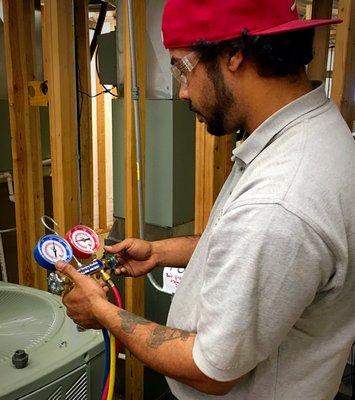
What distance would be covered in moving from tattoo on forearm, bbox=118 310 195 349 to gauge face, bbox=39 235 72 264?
0.27 m

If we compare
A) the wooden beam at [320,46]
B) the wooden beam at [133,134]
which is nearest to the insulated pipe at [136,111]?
the wooden beam at [133,134]

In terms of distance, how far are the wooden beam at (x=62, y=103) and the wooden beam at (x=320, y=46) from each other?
98 cm

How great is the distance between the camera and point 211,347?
28.1 inches

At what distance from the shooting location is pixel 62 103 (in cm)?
180

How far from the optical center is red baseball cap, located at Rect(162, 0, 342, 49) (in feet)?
2.51

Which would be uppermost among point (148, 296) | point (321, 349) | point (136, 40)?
point (136, 40)

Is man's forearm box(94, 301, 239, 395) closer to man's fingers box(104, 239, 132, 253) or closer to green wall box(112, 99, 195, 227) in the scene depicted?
man's fingers box(104, 239, 132, 253)

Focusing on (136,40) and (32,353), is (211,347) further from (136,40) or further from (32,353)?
(136,40)

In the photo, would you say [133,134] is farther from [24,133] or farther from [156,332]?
[156,332]

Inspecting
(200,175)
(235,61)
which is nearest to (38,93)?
(200,175)

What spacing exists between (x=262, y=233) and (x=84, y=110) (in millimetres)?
1925

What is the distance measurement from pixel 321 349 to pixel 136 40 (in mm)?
1265

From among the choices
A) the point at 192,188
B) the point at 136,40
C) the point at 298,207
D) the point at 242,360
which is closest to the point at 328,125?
the point at 298,207

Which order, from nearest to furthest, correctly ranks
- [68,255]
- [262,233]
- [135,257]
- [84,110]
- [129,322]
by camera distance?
[262,233] < [129,322] < [68,255] < [135,257] < [84,110]
